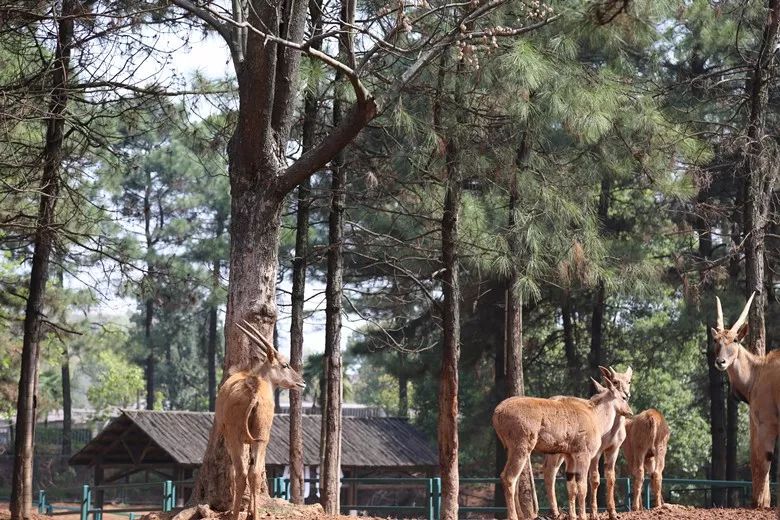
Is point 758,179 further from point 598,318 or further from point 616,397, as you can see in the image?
point 598,318

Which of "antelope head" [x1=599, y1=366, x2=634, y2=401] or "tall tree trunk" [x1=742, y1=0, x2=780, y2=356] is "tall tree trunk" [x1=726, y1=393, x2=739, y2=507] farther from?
"antelope head" [x1=599, y1=366, x2=634, y2=401]

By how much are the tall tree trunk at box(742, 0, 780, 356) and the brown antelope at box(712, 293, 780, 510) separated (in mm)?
2148

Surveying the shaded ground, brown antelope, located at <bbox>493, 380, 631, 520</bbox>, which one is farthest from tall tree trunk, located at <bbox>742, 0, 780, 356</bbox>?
brown antelope, located at <bbox>493, 380, 631, 520</bbox>

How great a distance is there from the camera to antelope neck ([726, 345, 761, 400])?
14.8m

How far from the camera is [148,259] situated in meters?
55.4

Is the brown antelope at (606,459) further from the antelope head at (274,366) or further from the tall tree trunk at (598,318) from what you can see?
the tall tree trunk at (598,318)

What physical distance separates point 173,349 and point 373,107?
63.8 metres

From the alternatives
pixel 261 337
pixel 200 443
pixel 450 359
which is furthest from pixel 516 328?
pixel 200 443

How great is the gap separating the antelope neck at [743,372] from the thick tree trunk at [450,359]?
4988mm

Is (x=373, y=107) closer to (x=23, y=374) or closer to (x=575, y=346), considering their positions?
(x=23, y=374)

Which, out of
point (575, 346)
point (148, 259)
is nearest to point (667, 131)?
point (575, 346)

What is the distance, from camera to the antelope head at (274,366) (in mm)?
11430

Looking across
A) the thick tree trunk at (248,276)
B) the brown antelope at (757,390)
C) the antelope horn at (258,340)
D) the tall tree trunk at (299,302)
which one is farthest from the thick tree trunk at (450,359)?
the antelope horn at (258,340)

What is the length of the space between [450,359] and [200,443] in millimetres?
16895
